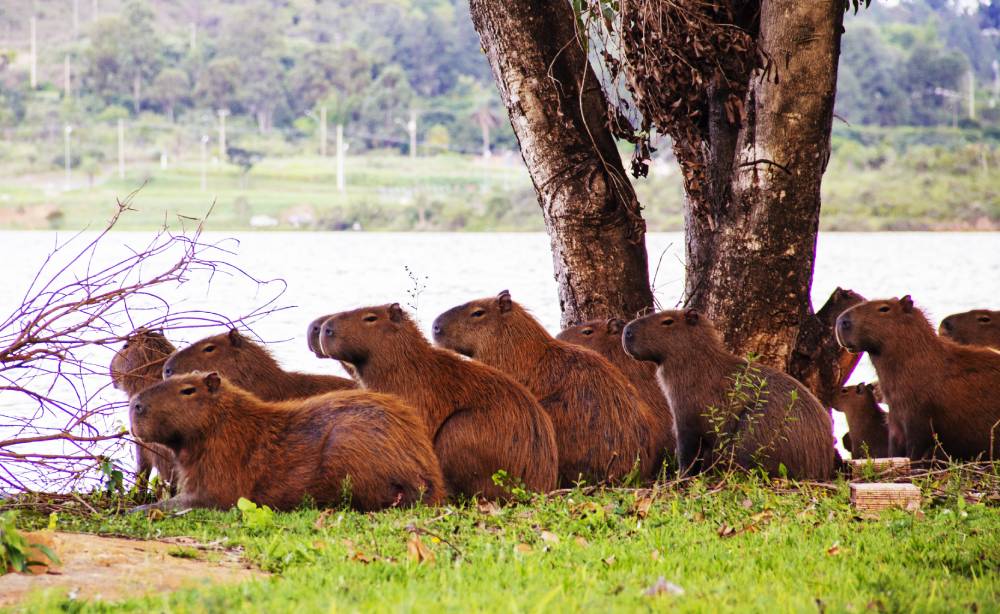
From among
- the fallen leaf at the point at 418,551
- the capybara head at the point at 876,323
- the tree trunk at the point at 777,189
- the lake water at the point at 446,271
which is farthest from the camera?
the lake water at the point at 446,271

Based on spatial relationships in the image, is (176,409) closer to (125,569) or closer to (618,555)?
(125,569)

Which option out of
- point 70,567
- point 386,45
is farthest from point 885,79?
point 70,567

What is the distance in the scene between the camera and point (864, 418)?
355 inches

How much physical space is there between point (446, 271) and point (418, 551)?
2166 cm

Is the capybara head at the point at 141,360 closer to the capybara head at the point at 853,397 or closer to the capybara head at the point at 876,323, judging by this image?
the capybara head at the point at 876,323

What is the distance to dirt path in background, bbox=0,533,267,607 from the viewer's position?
4.04m

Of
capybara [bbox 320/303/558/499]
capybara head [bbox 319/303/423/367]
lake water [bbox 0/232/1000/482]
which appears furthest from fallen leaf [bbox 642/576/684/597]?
lake water [bbox 0/232/1000/482]

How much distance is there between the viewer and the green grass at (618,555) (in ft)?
12.6

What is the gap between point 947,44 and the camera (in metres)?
63.5

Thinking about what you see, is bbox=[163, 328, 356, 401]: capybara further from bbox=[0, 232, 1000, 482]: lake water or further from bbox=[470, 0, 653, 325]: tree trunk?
bbox=[470, 0, 653, 325]: tree trunk

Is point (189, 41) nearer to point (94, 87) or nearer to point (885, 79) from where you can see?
point (94, 87)

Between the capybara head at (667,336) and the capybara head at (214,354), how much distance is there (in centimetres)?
224

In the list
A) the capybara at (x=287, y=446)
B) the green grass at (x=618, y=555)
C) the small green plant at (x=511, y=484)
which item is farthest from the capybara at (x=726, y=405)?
the capybara at (x=287, y=446)

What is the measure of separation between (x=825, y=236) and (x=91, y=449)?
44565mm
